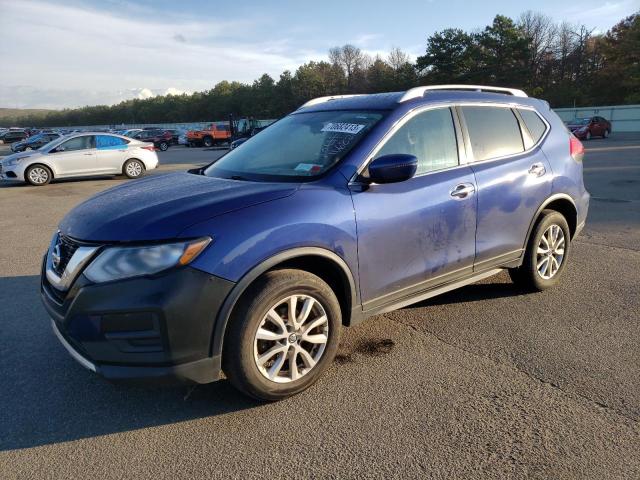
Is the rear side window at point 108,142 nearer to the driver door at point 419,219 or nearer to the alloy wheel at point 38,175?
the alloy wheel at point 38,175

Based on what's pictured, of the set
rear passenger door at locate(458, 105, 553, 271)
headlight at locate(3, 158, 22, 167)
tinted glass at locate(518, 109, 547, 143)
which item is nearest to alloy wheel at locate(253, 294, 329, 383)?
rear passenger door at locate(458, 105, 553, 271)

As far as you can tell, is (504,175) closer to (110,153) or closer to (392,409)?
(392,409)

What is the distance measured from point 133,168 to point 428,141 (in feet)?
47.2

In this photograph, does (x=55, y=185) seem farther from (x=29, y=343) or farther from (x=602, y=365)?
(x=602, y=365)

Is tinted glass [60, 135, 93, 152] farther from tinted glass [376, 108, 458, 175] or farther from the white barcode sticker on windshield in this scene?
tinted glass [376, 108, 458, 175]

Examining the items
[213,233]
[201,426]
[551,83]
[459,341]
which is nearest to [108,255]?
[213,233]

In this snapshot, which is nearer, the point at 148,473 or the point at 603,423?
the point at 148,473

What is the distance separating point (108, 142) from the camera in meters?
15.5

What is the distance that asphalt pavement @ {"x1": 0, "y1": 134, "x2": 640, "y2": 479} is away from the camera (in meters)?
2.44

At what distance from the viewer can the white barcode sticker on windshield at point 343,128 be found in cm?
350

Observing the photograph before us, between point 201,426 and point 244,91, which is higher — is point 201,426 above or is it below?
below

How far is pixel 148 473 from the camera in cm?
241

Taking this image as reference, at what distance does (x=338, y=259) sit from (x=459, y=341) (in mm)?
1359

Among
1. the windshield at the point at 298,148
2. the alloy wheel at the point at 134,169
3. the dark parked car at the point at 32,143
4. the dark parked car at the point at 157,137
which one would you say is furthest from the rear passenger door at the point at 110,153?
the dark parked car at the point at 157,137
